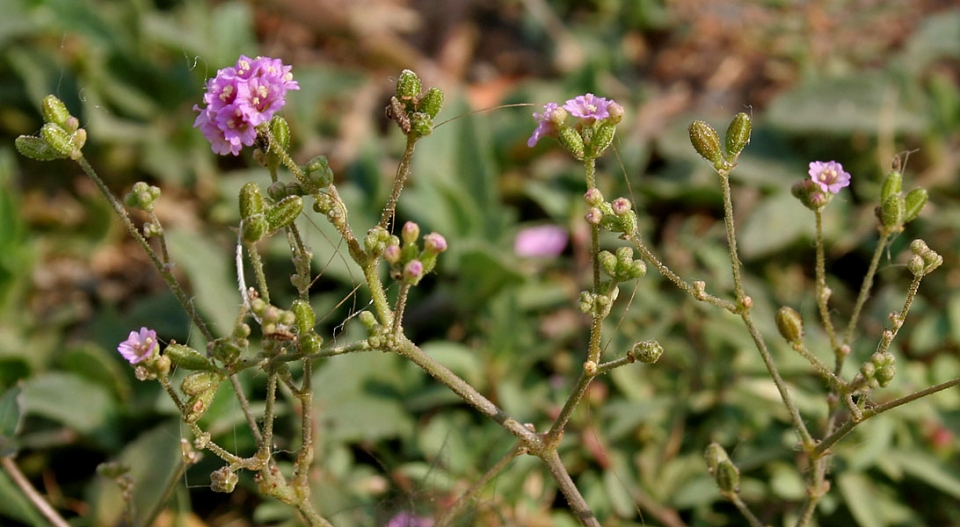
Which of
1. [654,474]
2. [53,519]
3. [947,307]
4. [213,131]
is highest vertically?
[947,307]

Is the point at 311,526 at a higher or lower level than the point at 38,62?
lower

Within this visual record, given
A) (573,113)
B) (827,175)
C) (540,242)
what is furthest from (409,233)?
(540,242)

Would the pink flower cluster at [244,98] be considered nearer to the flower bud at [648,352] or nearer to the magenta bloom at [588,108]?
the magenta bloom at [588,108]

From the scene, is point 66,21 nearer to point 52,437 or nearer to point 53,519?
point 52,437

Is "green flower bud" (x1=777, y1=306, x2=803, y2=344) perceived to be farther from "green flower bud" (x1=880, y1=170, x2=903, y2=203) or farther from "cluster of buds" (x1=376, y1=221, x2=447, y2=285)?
"cluster of buds" (x1=376, y1=221, x2=447, y2=285)

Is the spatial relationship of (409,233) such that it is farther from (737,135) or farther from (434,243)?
(737,135)

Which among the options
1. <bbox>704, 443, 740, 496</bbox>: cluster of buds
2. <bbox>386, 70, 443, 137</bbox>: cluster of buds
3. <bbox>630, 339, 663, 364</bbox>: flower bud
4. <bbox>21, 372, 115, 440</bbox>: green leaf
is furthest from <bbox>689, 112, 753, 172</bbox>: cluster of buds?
<bbox>21, 372, 115, 440</bbox>: green leaf

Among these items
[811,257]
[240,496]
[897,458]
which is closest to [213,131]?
[240,496]
